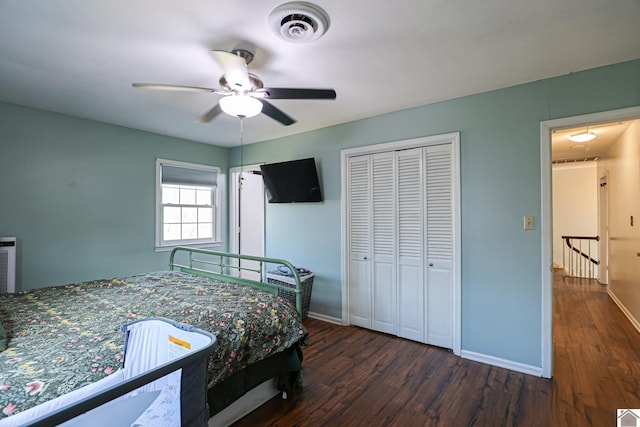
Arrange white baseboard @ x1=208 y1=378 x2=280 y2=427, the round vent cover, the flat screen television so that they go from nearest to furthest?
the round vent cover → white baseboard @ x1=208 y1=378 x2=280 y2=427 → the flat screen television

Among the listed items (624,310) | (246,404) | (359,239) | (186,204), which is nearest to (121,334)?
(246,404)

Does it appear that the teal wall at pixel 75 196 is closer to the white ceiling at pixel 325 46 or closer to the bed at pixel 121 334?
the white ceiling at pixel 325 46

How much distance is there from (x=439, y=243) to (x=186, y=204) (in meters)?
3.46

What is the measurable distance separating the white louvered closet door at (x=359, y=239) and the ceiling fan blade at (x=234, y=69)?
185 cm

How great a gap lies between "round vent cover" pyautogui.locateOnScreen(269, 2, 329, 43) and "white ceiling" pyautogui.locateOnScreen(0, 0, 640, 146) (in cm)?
5

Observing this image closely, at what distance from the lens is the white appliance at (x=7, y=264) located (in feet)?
9.24

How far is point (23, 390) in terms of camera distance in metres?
1.12

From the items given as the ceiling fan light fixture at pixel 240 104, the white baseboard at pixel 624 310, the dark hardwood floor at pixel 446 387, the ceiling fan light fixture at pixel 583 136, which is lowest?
the dark hardwood floor at pixel 446 387

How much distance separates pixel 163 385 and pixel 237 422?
1097mm

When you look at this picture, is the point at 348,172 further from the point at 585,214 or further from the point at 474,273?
the point at 585,214

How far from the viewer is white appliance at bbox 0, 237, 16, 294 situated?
2816 millimetres

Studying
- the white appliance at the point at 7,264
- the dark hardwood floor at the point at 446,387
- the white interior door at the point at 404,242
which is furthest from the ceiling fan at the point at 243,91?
the white appliance at the point at 7,264

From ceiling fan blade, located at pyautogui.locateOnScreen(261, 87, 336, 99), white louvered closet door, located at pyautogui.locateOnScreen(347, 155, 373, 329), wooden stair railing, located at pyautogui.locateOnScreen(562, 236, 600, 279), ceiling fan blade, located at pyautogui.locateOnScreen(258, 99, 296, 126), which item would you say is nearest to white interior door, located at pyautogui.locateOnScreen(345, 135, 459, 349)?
white louvered closet door, located at pyautogui.locateOnScreen(347, 155, 373, 329)

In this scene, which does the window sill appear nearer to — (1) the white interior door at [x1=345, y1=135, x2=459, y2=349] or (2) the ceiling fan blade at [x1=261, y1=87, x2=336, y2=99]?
(1) the white interior door at [x1=345, y1=135, x2=459, y2=349]
